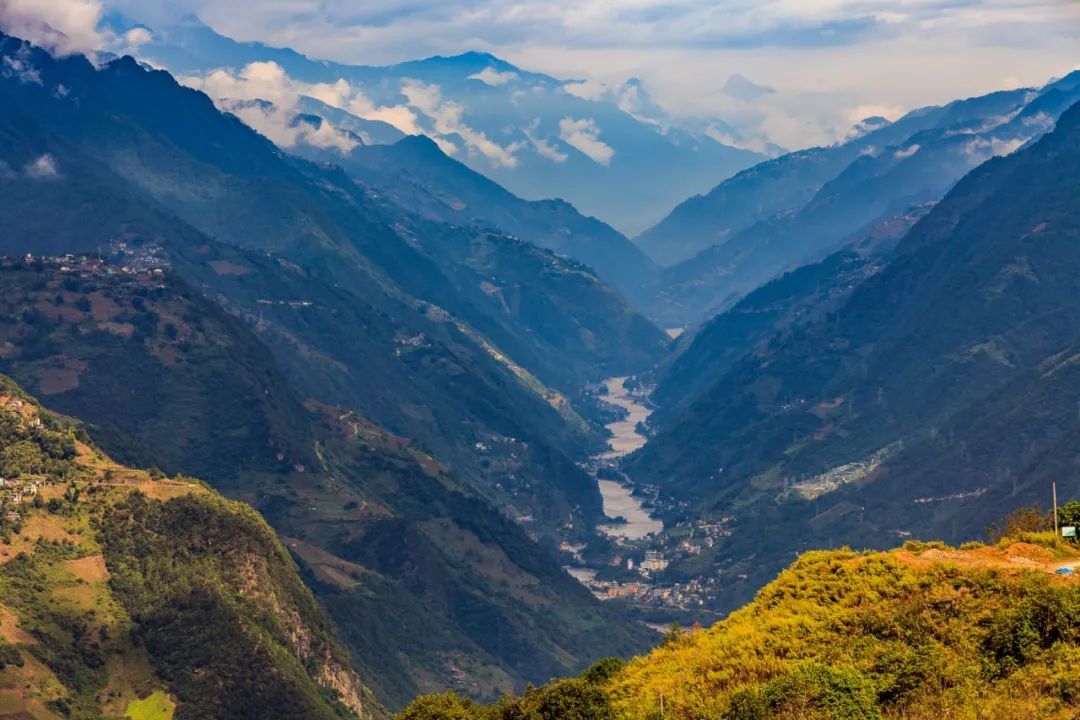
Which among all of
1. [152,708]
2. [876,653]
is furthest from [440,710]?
[152,708]

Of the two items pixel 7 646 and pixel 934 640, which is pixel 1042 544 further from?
pixel 7 646

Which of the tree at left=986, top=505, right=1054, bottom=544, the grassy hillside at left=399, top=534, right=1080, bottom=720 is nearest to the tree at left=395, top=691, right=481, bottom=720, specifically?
the grassy hillside at left=399, top=534, right=1080, bottom=720

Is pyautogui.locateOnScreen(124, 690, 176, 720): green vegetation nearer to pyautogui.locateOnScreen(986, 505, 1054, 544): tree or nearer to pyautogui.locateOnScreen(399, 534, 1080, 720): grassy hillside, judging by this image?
pyautogui.locateOnScreen(399, 534, 1080, 720): grassy hillside

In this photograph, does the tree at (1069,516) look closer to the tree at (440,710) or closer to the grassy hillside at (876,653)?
the grassy hillside at (876,653)

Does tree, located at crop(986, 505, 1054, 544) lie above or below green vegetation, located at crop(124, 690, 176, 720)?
above

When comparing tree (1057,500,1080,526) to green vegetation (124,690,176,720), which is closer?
tree (1057,500,1080,526)

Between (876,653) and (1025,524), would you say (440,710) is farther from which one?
(1025,524)

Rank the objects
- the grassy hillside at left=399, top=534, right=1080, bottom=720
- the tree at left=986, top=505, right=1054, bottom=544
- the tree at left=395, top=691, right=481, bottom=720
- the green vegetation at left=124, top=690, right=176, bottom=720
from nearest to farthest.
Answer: the grassy hillside at left=399, top=534, right=1080, bottom=720 → the tree at left=395, top=691, right=481, bottom=720 → the tree at left=986, top=505, right=1054, bottom=544 → the green vegetation at left=124, top=690, right=176, bottom=720

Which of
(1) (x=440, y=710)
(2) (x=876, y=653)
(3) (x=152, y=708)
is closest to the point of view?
(2) (x=876, y=653)
